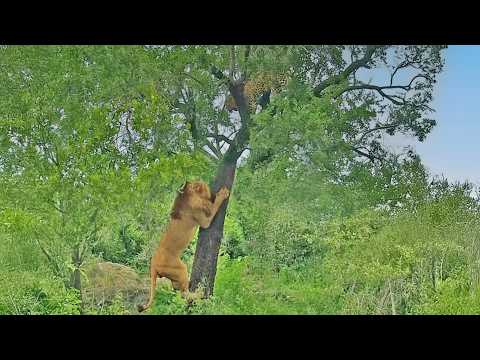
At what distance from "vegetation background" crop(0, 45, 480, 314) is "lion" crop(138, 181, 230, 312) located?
0.08 m

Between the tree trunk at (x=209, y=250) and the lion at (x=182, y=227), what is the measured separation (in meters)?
0.04

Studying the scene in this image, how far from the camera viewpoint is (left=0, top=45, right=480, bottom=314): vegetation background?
228 inches

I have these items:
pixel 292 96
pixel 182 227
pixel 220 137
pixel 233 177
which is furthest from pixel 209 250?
pixel 292 96

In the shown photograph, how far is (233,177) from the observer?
5.89 metres

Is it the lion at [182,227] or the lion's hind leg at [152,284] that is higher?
the lion at [182,227]

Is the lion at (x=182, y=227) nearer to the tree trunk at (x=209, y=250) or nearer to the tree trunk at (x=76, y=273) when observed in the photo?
the tree trunk at (x=209, y=250)

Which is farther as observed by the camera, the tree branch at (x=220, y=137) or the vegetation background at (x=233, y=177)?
the tree branch at (x=220, y=137)

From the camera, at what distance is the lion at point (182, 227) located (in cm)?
584

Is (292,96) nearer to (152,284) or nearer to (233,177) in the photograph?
(233,177)

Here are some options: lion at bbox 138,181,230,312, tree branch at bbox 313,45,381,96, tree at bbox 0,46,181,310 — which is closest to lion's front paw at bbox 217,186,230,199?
lion at bbox 138,181,230,312

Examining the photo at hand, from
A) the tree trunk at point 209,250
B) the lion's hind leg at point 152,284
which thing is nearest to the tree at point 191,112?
the tree trunk at point 209,250
